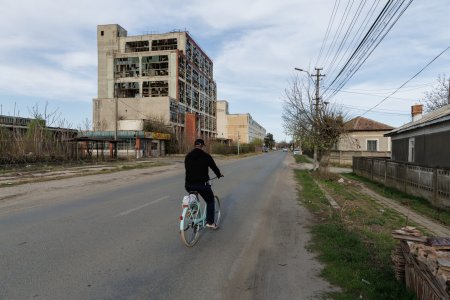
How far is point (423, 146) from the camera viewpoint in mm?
18250

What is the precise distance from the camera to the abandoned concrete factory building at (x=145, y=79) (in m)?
79.4

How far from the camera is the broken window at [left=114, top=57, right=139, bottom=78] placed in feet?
280

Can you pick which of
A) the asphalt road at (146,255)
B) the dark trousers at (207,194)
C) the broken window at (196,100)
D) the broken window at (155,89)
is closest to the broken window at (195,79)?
the broken window at (196,100)

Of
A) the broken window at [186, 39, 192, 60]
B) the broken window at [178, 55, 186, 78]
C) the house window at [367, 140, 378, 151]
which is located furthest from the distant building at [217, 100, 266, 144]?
the house window at [367, 140, 378, 151]

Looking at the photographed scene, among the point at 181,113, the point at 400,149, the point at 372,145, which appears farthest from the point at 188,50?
the point at 400,149

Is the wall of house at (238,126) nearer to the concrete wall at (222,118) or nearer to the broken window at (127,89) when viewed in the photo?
the concrete wall at (222,118)

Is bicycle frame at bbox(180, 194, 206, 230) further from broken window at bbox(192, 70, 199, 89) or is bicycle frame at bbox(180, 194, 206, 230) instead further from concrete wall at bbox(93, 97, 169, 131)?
broken window at bbox(192, 70, 199, 89)

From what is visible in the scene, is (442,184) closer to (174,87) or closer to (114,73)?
(174,87)

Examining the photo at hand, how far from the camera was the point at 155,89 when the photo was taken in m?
85.1

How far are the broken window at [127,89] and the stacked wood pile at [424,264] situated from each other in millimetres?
85175

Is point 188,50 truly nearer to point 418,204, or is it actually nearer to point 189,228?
point 418,204

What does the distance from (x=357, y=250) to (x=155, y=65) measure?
275ft

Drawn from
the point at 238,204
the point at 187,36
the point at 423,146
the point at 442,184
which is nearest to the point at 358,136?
the point at 423,146

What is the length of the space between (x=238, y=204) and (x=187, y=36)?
86.0m
